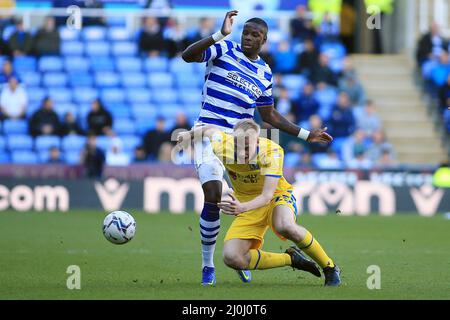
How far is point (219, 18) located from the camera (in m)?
24.1

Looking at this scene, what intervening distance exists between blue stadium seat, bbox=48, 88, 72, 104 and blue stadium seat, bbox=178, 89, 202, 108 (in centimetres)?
239

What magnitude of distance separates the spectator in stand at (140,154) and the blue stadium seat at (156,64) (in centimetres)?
290

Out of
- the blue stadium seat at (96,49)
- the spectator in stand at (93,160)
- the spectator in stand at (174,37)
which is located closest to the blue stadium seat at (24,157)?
the spectator in stand at (93,160)

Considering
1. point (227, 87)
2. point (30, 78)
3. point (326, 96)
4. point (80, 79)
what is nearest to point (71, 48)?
point (80, 79)

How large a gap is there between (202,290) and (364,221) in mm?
9897

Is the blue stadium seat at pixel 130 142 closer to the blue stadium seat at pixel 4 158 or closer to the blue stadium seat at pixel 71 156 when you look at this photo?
the blue stadium seat at pixel 71 156

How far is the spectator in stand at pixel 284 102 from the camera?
21891mm

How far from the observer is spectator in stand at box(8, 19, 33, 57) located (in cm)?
2294

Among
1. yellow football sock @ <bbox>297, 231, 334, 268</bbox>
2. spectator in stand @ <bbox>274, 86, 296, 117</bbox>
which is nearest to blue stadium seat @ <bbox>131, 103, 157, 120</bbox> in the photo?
spectator in stand @ <bbox>274, 86, 296, 117</bbox>

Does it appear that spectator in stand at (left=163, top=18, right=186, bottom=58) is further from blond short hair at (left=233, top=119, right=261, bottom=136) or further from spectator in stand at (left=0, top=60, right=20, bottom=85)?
blond short hair at (left=233, top=119, right=261, bottom=136)

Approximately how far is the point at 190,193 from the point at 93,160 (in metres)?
1.94

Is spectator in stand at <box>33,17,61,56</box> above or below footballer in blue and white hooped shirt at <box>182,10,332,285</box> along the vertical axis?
above

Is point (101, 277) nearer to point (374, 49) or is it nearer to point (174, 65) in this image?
point (174, 65)

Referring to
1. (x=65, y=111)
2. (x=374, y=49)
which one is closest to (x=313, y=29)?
(x=374, y=49)
